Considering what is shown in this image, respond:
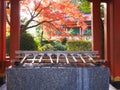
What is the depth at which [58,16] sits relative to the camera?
12023 millimetres

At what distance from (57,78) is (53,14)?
8.61 m

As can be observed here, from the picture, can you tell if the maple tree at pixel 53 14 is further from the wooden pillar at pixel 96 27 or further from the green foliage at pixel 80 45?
the wooden pillar at pixel 96 27

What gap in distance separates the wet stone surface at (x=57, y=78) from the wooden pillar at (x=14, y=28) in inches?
197

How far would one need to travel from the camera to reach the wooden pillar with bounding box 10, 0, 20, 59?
836 cm

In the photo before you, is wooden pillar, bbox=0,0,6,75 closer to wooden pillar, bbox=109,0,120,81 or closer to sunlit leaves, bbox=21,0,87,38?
wooden pillar, bbox=109,0,120,81

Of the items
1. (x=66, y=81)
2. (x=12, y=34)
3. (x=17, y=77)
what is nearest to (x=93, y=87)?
(x=66, y=81)

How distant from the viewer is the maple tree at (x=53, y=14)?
38.5ft

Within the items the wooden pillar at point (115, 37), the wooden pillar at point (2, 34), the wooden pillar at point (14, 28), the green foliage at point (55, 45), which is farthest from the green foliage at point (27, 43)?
the wooden pillar at point (115, 37)

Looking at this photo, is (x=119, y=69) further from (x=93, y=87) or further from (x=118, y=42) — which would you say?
(x=93, y=87)

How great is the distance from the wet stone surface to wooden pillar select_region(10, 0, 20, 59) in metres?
5.00

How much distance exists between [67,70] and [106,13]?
18.7ft

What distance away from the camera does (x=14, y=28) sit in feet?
27.7

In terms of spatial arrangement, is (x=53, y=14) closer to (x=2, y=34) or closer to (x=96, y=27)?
(x=96, y=27)

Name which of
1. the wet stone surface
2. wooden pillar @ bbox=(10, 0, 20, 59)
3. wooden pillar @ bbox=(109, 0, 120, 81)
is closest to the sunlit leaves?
wooden pillar @ bbox=(10, 0, 20, 59)
